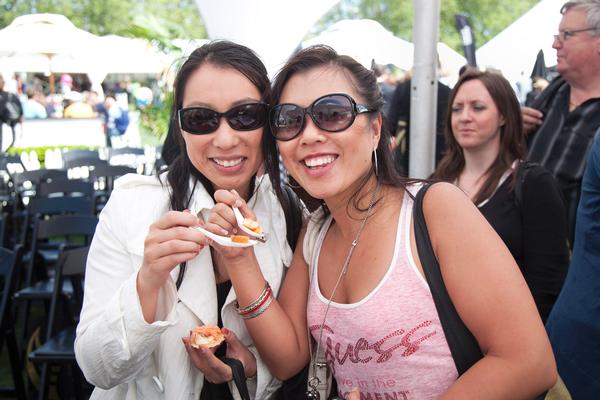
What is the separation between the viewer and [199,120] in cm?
172

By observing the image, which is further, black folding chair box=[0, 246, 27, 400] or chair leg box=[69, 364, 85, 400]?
chair leg box=[69, 364, 85, 400]

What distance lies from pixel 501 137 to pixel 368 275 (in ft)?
5.86

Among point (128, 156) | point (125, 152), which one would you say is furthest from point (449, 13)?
point (125, 152)

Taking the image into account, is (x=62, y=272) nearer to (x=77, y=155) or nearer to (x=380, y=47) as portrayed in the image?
(x=380, y=47)

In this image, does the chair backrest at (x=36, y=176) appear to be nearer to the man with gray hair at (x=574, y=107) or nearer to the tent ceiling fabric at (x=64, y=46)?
the man with gray hair at (x=574, y=107)

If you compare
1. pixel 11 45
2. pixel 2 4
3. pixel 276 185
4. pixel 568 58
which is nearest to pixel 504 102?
pixel 568 58

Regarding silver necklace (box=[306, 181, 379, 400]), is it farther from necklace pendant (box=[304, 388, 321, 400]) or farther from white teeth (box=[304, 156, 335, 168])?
white teeth (box=[304, 156, 335, 168])

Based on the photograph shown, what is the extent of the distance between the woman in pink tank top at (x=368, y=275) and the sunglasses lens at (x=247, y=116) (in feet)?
0.25

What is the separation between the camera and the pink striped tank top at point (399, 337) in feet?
4.82

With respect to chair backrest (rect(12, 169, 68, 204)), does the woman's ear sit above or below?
above

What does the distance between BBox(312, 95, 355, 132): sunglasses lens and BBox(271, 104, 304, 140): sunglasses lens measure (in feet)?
0.16

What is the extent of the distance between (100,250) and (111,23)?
43803 mm

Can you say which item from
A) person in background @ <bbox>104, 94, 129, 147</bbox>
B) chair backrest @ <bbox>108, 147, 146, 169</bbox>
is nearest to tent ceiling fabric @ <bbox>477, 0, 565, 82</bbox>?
chair backrest @ <bbox>108, 147, 146, 169</bbox>

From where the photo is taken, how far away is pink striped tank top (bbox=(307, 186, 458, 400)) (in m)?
1.47
